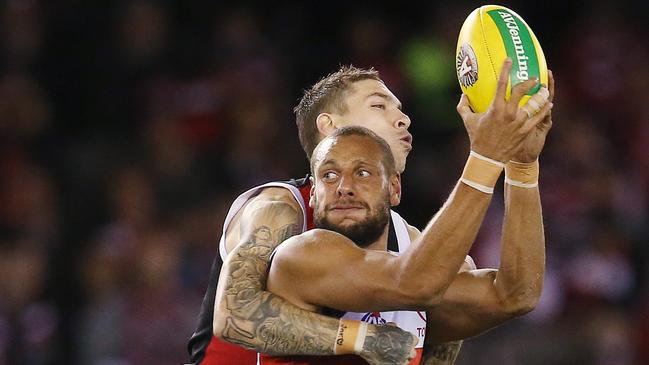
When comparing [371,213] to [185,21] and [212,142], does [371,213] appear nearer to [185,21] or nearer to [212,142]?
[212,142]

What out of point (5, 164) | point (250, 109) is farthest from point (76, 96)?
point (250, 109)

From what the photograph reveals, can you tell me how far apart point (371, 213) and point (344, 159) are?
0.22 metres

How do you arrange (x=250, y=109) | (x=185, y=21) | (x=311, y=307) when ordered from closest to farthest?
(x=311, y=307)
(x=250, y=109)
(x=185, y=21)

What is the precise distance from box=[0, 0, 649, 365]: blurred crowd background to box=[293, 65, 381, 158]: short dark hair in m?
3.41

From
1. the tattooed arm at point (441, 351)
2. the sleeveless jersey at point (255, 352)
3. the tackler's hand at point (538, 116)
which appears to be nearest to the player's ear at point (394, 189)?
the sleeveless jersey at point (255, 352)

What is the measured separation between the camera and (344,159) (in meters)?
4.25

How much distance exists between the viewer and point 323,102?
17.4 ft

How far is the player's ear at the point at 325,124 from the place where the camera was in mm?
5195

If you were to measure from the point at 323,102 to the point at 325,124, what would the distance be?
5.1 inches

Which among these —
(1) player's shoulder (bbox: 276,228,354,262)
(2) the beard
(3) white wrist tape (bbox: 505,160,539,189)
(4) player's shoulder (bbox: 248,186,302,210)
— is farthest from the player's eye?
(3) white wrist tape (bbox: 505,160,539,189)

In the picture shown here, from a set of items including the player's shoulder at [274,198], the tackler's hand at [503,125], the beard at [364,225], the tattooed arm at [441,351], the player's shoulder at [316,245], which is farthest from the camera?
the tattooed arm at [441,351]

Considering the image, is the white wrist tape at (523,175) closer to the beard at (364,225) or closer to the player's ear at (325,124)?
the beard at (364,225)

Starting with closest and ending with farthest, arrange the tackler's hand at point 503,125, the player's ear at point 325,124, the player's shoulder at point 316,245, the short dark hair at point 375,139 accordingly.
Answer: the tackler's hand at point 503,125 < the player's shoulder at point 316,245 < the short dark hair at point 375,139 < the player's ear at point 325,124

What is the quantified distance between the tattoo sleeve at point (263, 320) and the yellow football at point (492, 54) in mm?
948
